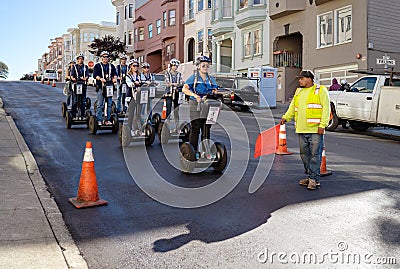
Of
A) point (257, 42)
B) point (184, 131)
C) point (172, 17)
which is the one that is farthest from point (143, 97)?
point (172, 17)

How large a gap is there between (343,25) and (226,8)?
1256 cm

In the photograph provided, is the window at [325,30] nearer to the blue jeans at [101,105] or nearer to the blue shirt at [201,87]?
the blue jeans at [101,105]

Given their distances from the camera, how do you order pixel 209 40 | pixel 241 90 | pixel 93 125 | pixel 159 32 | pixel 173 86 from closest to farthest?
pixel 173 86 → pixel 93 125 → pixel 241 90 → pixel 209 40 → pixel 159 32

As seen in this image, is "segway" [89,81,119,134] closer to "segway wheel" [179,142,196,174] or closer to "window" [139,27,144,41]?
"segway wheel" [179,142,196,174]

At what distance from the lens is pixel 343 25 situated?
24531 mm

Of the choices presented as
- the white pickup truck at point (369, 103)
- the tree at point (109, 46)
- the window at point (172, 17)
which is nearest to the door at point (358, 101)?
the white pickup truck at point (369, 103)

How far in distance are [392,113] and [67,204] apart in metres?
11.1

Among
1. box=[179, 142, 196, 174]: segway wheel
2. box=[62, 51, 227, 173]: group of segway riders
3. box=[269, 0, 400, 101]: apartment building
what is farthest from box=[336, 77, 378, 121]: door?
box=[179, 142, 196, 174]: segway wheel

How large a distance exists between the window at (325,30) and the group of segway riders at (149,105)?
15.4m

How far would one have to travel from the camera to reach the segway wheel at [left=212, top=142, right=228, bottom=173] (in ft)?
26.0

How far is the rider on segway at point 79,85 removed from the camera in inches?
547

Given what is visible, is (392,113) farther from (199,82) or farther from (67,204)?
(67,204)

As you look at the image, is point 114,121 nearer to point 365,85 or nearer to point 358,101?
point 358,101

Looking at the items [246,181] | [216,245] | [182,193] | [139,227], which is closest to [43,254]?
[139,227]
